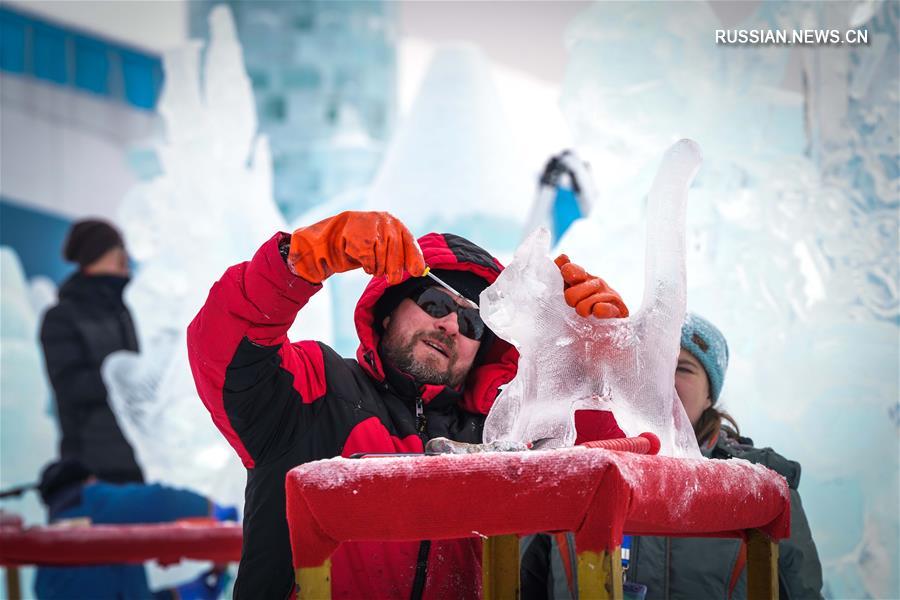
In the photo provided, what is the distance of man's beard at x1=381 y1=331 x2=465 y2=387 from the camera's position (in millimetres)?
1759

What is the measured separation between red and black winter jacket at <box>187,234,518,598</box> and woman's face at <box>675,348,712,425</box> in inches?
16.6

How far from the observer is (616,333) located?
5.06 ft

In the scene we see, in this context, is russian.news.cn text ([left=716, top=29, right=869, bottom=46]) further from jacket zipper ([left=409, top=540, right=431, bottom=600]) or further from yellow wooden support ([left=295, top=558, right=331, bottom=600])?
yellow wooden support ([left=295, top=558, right=331, bottom=600])

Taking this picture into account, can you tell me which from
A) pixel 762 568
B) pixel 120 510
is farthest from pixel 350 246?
pixel 120 510

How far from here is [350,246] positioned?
1.41 m

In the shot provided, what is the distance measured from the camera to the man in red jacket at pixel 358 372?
1.48 meters

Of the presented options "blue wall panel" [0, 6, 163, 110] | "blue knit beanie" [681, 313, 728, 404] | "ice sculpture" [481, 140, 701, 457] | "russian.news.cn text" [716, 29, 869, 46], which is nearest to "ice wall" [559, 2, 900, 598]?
"russian.news.cn text" [716, 29, 869, 46]

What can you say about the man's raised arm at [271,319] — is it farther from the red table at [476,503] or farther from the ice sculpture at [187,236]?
the ice sculpture at [187,236]

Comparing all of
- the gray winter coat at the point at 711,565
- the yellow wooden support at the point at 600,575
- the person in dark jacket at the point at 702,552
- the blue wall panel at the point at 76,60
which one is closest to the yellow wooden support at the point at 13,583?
the person in dark jacket at the point at 702,552

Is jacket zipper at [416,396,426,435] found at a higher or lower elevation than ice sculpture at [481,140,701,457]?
lower

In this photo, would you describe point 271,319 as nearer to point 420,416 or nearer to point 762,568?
point 420,416

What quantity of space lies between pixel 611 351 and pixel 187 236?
4031mm

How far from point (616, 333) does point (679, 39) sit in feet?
7.43

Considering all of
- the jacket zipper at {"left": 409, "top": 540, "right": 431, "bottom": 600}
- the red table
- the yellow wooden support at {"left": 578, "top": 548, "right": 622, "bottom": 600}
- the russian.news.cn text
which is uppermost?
the russian.news.cn text
